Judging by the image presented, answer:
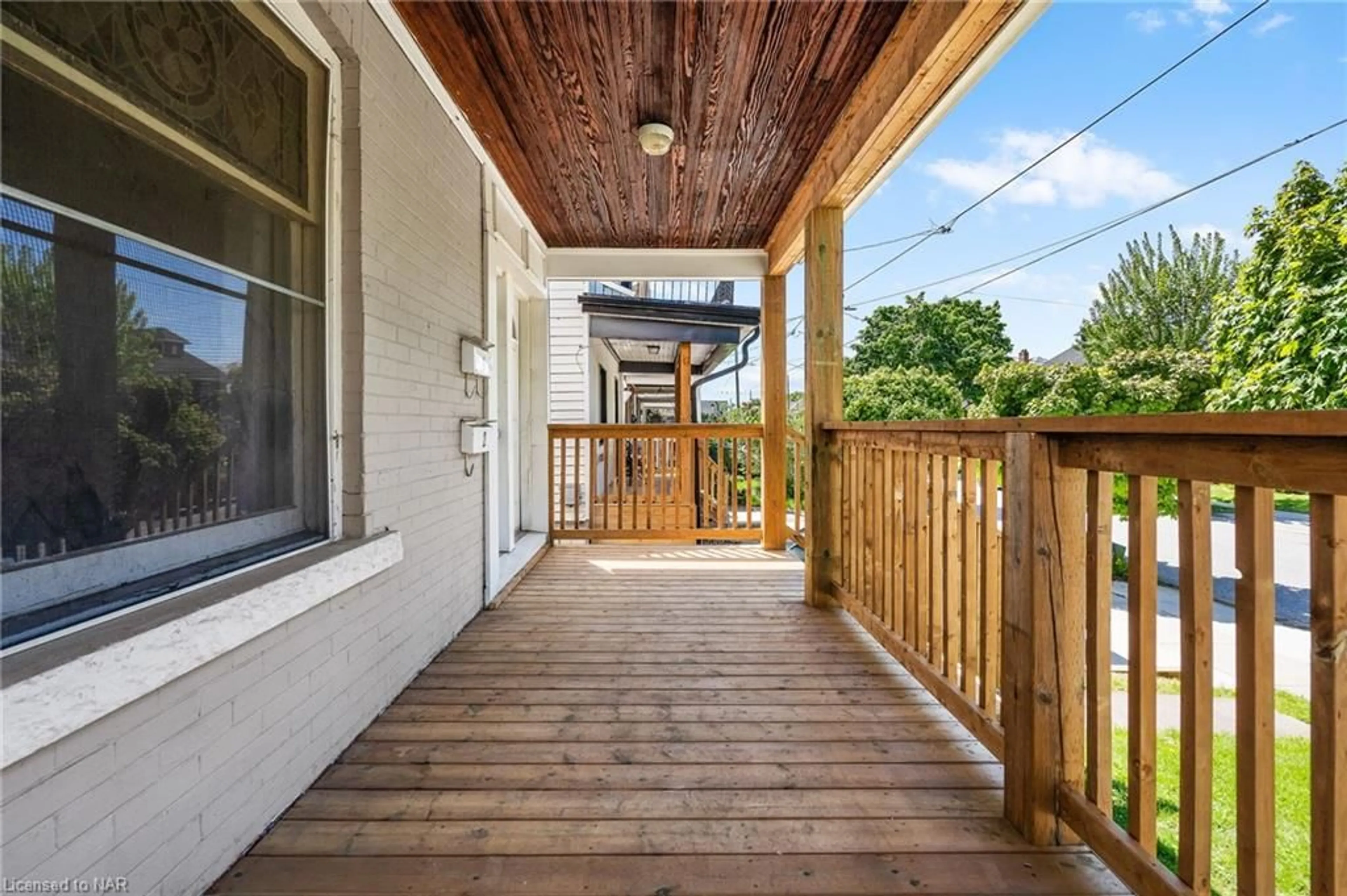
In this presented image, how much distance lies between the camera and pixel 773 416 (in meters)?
4.84

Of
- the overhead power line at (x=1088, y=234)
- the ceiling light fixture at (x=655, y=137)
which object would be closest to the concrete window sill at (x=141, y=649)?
the ceiling light fixture at (x=655, y=137)

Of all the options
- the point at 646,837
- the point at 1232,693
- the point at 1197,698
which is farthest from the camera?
the point at 1232,693

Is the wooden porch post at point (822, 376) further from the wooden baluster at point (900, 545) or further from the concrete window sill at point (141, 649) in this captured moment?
the concrete window sill at point (141, 649)

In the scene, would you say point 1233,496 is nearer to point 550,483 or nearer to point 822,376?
point 822,376

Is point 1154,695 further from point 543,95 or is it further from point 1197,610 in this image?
point 543,95

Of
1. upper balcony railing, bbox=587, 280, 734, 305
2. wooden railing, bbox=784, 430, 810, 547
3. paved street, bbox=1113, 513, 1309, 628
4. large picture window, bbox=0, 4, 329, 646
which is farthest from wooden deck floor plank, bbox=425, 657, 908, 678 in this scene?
upper balcony railing, bbox=587, 280, 734, 305

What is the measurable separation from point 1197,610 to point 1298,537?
9.66 metres

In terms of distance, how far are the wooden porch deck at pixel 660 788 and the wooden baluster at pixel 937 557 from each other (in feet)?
0.70

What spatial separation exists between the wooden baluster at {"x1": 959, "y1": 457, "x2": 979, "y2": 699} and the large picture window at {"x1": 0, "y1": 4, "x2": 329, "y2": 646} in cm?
213

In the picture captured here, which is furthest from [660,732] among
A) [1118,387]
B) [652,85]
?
[1118,387]

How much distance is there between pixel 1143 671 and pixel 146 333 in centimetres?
232

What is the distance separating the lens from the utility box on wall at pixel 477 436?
2873 millimetres

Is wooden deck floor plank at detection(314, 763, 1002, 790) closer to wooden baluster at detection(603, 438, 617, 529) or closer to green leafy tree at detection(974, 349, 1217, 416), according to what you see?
wooden baluster at detection(603, 438, 617, 529)

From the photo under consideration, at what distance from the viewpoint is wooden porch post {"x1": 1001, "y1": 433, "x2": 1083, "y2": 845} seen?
1.41 metres
